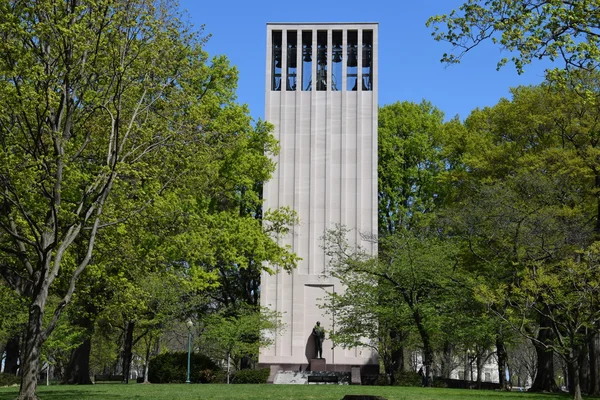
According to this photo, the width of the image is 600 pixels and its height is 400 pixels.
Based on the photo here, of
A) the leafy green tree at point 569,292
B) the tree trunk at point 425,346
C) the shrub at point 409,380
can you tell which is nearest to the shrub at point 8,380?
the shrub at point 409,380

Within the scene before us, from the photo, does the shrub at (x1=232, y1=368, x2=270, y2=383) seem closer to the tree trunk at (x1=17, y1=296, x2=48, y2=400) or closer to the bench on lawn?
the bench on lawn

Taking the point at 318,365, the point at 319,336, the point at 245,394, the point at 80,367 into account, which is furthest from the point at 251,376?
the point at 245,394

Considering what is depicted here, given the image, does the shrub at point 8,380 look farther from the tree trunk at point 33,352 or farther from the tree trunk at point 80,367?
the tree trunk at point 33,352

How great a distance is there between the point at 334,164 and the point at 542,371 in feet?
60.5

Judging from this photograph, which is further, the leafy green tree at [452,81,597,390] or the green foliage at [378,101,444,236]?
the green foliage at [378,101,444,236]

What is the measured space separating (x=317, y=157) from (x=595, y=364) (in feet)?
75.6

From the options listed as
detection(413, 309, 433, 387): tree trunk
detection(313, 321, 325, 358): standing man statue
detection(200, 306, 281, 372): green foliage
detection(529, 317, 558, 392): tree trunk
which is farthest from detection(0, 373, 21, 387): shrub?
detection(529, 317, 558, 392): tree trunk

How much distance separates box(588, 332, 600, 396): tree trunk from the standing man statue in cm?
1798

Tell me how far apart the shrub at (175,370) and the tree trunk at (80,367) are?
4.70 m

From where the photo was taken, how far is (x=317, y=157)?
4500 centimetres

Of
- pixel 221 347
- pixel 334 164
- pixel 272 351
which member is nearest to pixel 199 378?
pixel 221 347

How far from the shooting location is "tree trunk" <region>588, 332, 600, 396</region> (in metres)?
24.8

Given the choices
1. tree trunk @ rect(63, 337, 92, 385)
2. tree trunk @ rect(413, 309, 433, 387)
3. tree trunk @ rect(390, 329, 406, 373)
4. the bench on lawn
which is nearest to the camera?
tree trunk @ rect(63, 337, 92, 385)

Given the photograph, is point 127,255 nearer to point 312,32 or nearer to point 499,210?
point 499,210
